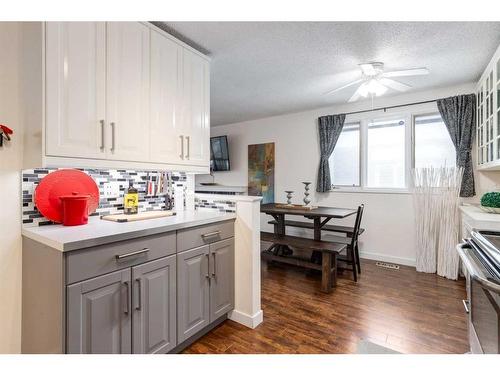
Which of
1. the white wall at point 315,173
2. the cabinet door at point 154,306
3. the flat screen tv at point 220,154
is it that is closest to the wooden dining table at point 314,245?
the white wall at point 315,173

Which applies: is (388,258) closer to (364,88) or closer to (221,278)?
(364,88)

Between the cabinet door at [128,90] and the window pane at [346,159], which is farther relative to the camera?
the window pane at [346,159]

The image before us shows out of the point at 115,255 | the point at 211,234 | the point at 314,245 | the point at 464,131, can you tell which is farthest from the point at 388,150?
the point at 115,255

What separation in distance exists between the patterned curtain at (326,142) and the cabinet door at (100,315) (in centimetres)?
333

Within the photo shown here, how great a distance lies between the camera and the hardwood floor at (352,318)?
1793 mm

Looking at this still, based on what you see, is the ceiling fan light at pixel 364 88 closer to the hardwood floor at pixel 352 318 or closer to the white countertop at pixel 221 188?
the hardwood floor at pixel 352 318

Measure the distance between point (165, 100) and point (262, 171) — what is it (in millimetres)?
3178

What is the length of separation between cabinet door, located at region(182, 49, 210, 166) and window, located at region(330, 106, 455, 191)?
103 inches

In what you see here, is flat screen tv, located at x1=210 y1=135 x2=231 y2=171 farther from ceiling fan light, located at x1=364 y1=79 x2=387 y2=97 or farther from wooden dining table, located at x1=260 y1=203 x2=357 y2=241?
ceiling fan light, located at x1=364 y1=79 x2=387 y2=97

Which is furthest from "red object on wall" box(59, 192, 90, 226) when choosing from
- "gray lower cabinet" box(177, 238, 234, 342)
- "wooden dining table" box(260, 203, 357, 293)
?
"wooden dining table" box(260, 203, 357, 293)

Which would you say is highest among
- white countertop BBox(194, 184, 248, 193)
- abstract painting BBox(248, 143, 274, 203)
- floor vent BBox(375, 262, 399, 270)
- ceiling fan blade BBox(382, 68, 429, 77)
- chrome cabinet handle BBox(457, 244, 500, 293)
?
ceiling fan blade BBox(382, 68, 429, 77)

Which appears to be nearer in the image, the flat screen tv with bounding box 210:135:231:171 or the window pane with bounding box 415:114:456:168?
the window pane with bounding box 415:114:456:168

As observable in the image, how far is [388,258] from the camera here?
3.62 meters

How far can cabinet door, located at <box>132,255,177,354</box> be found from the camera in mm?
1398
